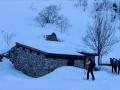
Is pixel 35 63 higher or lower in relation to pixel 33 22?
lower

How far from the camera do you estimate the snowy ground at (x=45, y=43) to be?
24.7 meters

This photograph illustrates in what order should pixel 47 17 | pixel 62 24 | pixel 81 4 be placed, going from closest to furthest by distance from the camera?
pixel 47 17 < pixel 62 24 < pixel 81 4

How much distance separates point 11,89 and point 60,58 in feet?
37.7

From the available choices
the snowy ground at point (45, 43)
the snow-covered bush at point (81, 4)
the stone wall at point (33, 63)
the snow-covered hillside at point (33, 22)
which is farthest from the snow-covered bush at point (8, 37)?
the snow-covered bush at point (81, 4)

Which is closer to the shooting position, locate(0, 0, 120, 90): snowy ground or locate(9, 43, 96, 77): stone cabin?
locate(0, 0, 120, 90): snowy ground

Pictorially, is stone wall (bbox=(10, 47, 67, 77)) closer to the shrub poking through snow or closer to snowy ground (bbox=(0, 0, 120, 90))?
snowy ground (bbox=(0, 0, 120, 90))

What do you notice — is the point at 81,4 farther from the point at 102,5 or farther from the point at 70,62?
the point at 70,62

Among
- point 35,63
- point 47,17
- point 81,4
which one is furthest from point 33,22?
point 35,63

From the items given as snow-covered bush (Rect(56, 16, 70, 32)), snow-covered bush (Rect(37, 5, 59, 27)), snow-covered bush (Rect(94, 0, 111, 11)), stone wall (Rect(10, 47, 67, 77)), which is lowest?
stone wall (Rect(10, 47, 67, 77))

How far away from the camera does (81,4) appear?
103562mm

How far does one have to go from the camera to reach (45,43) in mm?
42688

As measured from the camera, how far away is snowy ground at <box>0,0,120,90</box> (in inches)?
971

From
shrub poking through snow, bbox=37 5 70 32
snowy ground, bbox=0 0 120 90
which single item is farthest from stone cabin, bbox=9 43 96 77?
shrub poking through snow, bbox=37 5 70 32

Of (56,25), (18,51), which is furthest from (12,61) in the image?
(56,25)
